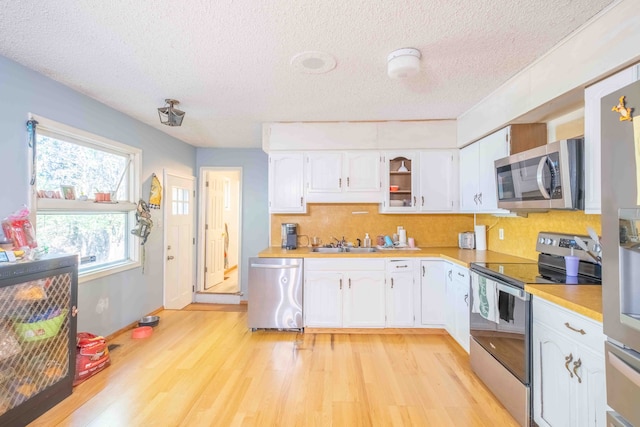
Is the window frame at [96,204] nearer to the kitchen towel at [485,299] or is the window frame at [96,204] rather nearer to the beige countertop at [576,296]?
the kitchen towel at [485,299]

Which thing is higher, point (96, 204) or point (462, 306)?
point (96, 204)

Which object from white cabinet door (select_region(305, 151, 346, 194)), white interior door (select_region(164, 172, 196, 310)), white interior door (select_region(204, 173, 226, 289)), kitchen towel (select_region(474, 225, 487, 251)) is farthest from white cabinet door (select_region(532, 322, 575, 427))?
white interior door (select_region(204, 173, 226, 289))

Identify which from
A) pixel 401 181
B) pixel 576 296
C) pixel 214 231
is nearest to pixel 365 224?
pixel 401 181

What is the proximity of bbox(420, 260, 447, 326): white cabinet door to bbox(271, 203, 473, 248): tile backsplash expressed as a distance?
63cm

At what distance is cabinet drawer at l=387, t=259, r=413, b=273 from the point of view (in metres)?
3.07

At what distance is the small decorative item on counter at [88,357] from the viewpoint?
7.30 ft

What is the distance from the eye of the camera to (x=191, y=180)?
4441 millimetres

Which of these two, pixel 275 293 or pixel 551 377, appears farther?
pixel 275 293

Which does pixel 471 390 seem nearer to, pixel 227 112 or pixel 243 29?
pixel 243 29

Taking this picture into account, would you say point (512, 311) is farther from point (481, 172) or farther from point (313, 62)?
point (313, 62)

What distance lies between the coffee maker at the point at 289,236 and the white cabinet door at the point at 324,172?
51 centimetres

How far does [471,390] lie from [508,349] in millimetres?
522

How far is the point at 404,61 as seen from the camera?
1862mm

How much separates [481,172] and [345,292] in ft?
6.22
